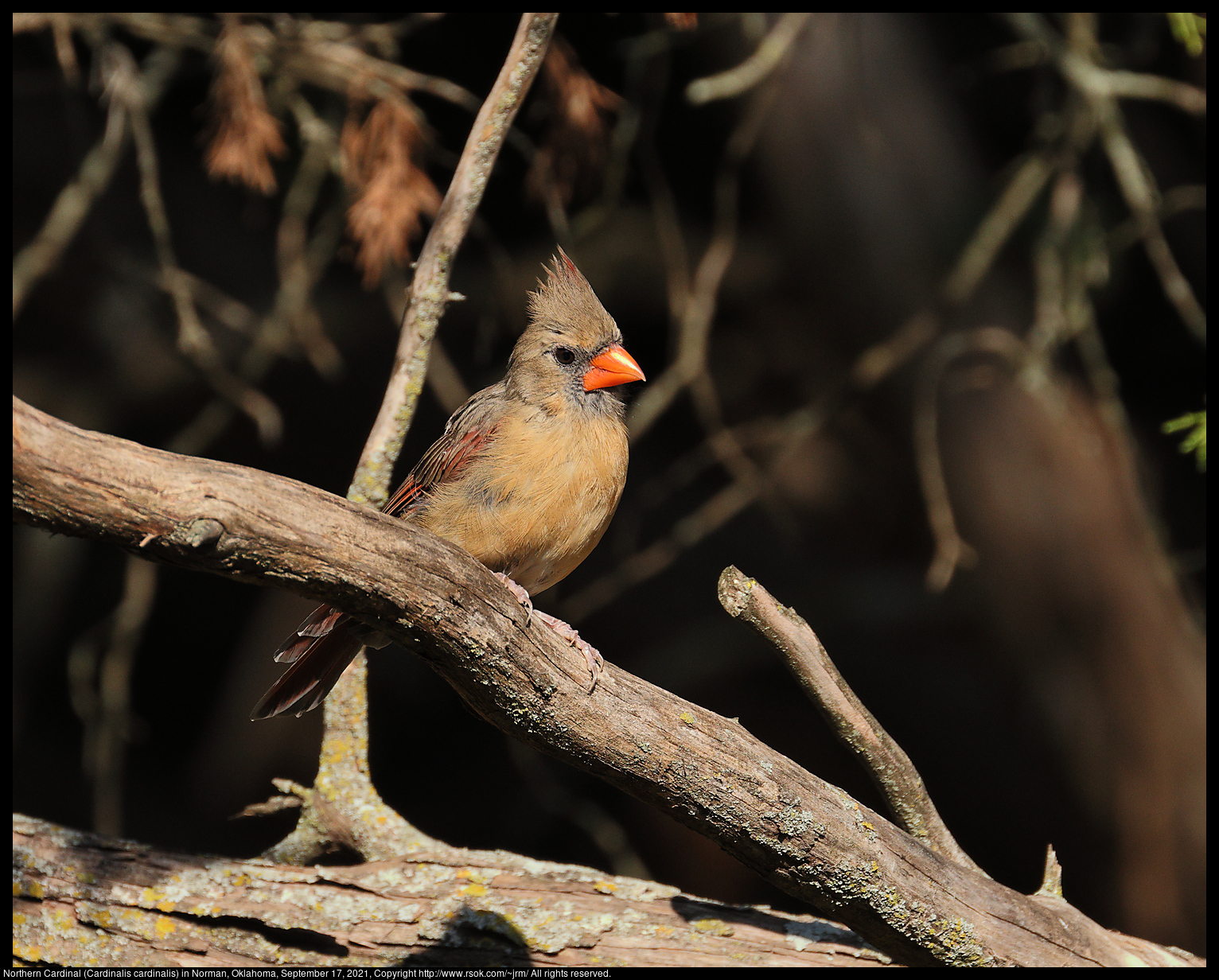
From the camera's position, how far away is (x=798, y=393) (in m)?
7.07

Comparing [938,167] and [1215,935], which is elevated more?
[938,167]

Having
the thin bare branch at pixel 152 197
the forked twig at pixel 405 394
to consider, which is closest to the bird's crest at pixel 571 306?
the forked twig at pixel 405 394

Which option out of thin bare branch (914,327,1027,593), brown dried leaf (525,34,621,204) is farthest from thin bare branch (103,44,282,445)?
thin bare branch (914,327,1027,593)

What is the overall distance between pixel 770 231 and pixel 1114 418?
92.6 inches

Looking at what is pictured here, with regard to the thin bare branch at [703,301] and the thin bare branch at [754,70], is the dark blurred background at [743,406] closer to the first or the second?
the thin bare branch at [703,301]

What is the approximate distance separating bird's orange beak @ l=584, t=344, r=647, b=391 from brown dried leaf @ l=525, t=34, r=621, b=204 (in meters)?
0.79

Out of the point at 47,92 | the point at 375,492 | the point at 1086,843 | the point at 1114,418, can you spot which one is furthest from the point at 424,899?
the point at 47,92

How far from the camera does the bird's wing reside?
3.39 meters

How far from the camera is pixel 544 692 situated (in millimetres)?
2393

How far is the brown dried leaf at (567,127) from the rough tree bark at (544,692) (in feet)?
7.25

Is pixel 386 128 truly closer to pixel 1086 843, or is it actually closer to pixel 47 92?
pixel 47 92

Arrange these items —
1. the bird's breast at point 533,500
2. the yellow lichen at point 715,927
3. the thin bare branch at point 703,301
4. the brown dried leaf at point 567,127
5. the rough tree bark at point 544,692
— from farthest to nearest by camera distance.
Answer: the thin bare branch at point 703,301, the brown dried leaf at point 567,127, the bird's breast at point 533,500, the yellow lichen at point 715,927, the rough tree bark at point 544,692

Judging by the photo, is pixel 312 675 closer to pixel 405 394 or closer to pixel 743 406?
pixel 405 394

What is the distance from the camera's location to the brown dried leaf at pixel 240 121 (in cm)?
403
